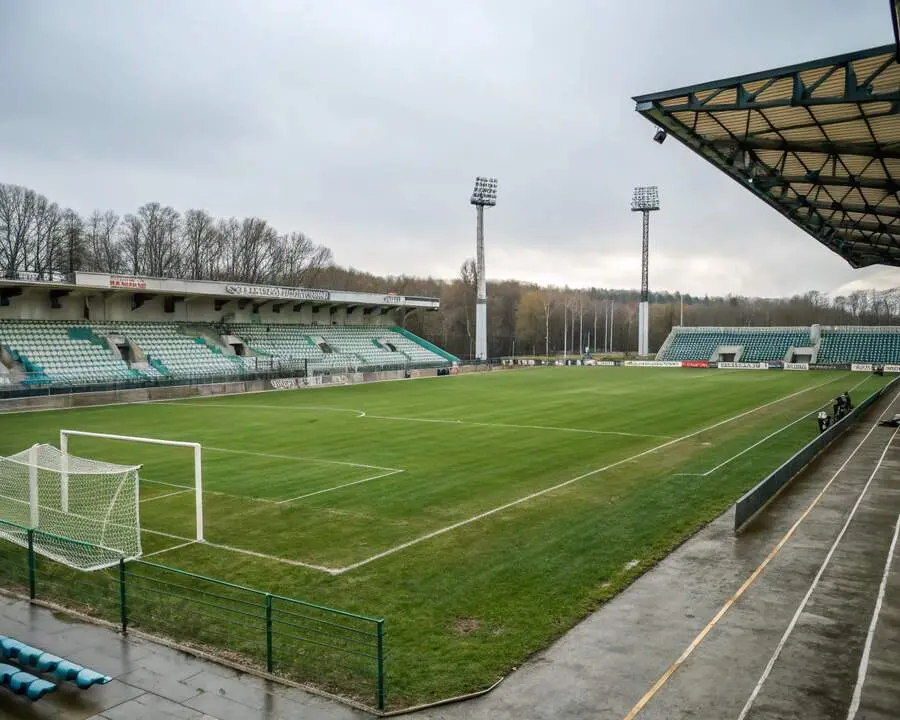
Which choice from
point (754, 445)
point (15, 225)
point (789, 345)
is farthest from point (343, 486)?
point (789, 345)

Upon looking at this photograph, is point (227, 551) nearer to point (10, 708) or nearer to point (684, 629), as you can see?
point (10, 708)

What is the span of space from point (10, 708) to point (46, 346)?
42936 mm

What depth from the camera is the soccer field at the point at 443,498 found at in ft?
36.9

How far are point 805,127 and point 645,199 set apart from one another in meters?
76.3

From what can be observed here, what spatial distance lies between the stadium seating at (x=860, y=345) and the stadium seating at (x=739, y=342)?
2.75m

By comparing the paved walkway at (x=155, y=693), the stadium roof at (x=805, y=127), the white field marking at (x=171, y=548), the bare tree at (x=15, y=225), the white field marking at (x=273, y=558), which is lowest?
the white field marking at (x=171, y=548)

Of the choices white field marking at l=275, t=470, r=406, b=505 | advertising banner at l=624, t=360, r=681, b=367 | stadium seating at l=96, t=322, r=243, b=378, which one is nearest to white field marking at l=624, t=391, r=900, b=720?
white field marking at l=275, t=470, r=406, b=505

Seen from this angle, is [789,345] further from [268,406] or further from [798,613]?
[798,613]

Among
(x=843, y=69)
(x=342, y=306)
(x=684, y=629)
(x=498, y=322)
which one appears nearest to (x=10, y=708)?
(x=684, y=629)

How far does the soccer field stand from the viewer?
1123 centimetres

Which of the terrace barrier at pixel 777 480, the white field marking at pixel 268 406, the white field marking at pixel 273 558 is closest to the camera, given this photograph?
the white field marking at pixel 273 558

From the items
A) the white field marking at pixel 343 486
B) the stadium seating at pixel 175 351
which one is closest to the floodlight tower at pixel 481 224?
the stadium seating at pixel 175 351

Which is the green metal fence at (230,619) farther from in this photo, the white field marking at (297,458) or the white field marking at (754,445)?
the white field marking at (754,445)

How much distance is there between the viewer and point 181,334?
55656 millimetres
